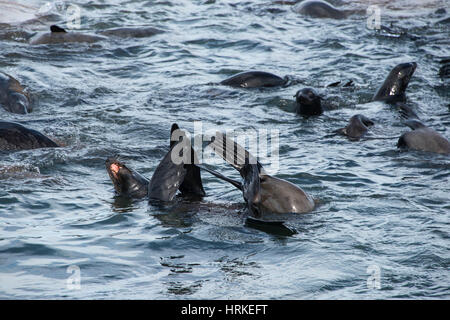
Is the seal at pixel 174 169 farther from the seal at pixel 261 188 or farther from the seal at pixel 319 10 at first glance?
the seal at pixel 319 10

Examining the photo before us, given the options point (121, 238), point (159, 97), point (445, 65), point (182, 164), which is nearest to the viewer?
point (121, 238)

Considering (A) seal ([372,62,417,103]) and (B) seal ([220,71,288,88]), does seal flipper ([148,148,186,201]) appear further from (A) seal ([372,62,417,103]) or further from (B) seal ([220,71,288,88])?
(A) seal ([372,62,417,103])

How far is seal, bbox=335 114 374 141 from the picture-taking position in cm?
803

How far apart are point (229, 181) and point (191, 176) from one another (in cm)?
37

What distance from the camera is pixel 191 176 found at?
5914 mm

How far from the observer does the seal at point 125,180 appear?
19.8 ft

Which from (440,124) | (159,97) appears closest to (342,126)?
(440,124)

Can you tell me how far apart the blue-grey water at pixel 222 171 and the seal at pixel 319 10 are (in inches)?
31.5

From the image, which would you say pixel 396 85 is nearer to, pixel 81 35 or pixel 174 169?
pixel 174 169

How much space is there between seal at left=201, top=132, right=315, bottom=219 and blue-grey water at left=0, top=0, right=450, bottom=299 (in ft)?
0.39

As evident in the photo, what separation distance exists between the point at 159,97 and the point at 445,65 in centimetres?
414

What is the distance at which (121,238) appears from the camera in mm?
5320

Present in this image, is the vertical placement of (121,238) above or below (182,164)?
below

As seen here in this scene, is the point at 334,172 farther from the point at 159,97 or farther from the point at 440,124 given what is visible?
the point at 159,97
